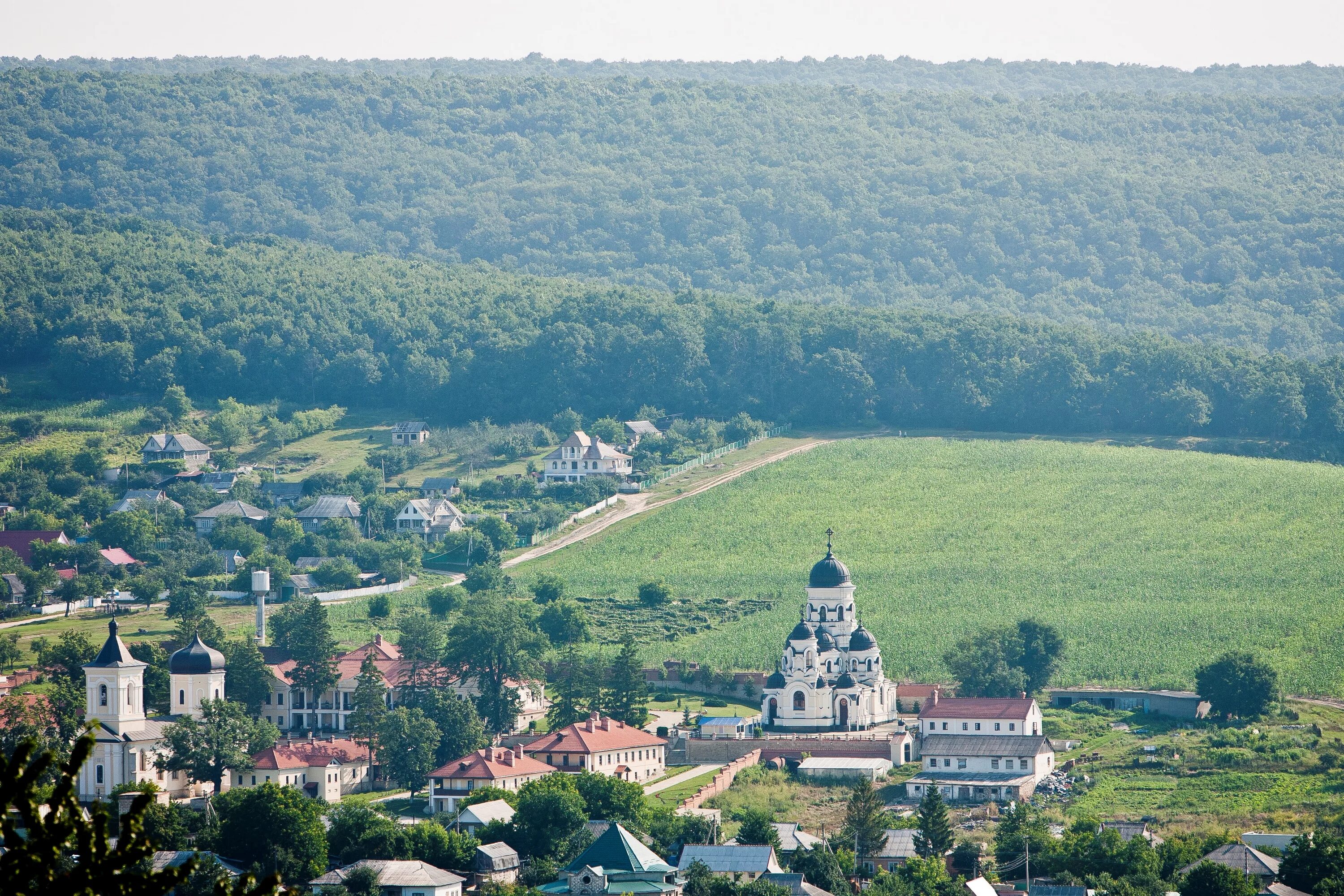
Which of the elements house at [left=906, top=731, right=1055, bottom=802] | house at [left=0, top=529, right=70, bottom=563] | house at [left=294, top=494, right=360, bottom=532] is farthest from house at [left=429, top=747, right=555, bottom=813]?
house at [left=294, top=494, right=360, bottom=532]

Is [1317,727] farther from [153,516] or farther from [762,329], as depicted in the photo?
[762,329]

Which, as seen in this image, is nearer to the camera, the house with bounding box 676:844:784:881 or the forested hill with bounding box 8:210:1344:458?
the house with bounding box 676:844:784:881

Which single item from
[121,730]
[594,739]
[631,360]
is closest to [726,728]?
[594,739]

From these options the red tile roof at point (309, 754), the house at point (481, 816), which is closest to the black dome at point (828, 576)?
the red tile roof at point (309, 754)

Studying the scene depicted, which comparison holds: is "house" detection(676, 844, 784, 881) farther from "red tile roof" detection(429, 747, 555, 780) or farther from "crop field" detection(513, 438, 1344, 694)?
"crop field" detection(513, 438, 1344, 694)

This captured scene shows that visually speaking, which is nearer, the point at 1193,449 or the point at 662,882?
the point at 662,882

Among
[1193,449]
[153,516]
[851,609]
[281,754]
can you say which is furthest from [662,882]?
[1193,449]

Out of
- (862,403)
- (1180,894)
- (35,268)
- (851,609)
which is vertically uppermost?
(35,268)

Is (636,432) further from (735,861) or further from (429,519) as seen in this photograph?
(735,861)

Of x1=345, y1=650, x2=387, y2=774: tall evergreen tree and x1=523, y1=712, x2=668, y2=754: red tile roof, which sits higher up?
x1=345, y1=650, x2=387, y2=774: tall evergreen tree
